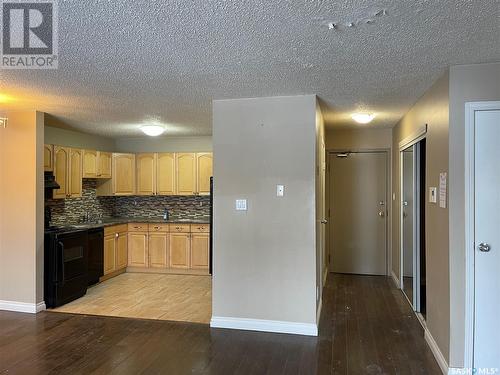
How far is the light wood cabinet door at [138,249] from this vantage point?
19.7 ft

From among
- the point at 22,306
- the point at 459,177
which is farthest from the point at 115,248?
the point at 459,177

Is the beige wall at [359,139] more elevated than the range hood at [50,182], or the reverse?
the beige wall at [359,139]

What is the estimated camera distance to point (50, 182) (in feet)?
14.9

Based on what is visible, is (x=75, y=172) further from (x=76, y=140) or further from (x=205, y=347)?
(x=205, y=347)

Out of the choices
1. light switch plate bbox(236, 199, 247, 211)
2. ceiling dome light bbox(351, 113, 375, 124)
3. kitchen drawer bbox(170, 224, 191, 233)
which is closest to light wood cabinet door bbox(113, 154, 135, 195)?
kitchen drawer bbox(170, 224, 191, 233)

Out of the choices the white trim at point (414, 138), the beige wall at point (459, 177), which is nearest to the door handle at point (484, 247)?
the beige wall at point (459, 177)

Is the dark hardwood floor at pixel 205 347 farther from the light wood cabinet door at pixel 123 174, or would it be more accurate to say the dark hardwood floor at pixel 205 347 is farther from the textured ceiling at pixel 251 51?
the light wood cabinet door at pixel 123 174

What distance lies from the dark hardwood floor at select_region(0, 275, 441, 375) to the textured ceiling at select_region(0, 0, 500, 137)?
2.31m

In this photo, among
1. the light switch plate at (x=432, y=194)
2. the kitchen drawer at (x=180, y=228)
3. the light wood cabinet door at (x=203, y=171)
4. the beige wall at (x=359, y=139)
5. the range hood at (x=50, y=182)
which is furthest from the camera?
the light wood cabinet door at (x=203, y=171)

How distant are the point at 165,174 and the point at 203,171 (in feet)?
2.31

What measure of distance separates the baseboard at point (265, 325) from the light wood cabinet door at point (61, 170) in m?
A: 2.93

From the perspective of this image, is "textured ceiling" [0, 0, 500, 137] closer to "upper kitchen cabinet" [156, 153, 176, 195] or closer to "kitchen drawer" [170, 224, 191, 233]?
"upper kitchen cabinet" [156, 153, 176, 195]

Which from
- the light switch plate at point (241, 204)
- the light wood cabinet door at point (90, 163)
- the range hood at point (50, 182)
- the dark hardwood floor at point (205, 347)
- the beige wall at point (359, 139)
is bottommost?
the dark hardwood floor at point (205, 347)

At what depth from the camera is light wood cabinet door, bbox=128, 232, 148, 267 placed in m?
6.00
